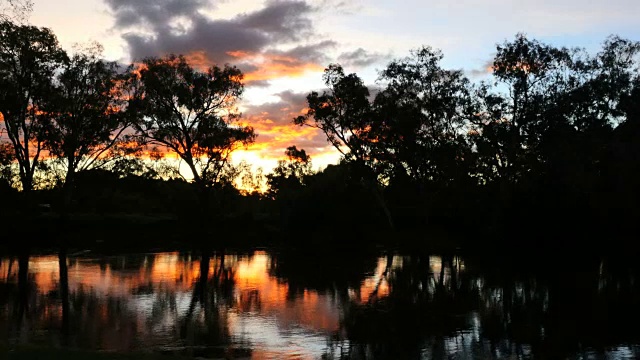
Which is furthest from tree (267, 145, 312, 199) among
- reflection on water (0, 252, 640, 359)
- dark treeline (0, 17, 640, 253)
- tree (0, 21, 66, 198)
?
reflection on water (0, 252, 640, 359)

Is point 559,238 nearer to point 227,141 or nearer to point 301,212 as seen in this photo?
point 301,212

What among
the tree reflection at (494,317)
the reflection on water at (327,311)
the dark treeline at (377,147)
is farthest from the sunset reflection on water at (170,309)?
the dark treeline at (377,147)

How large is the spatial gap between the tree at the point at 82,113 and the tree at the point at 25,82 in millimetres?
1009

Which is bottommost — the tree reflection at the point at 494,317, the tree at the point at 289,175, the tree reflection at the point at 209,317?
the tree reflection at the point at 494,317

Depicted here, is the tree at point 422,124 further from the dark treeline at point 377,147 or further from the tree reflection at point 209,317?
the tree reflection at point 209,317

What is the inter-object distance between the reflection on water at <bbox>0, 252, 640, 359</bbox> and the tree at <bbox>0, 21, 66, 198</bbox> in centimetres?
2410

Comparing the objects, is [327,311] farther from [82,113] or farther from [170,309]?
[82,113]

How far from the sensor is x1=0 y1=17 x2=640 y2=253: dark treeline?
4453cm

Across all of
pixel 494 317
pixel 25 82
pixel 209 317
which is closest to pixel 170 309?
pixel 209 317

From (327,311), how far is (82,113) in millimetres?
45740

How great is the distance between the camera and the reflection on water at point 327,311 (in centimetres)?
1208

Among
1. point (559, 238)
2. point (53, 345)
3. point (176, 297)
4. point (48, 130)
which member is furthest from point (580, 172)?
point (48, 130)

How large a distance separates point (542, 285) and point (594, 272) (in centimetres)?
617

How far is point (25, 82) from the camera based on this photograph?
159 ft
